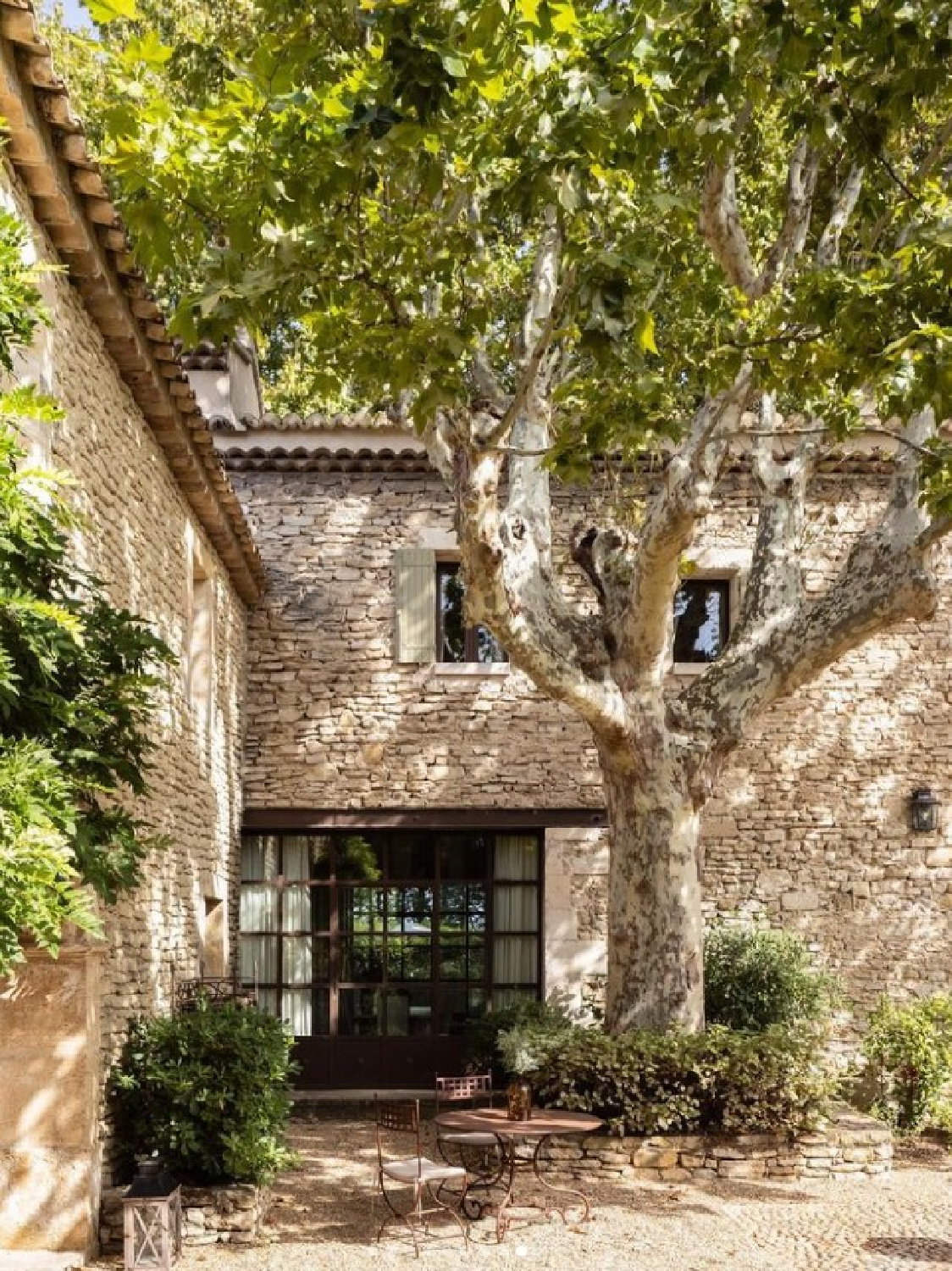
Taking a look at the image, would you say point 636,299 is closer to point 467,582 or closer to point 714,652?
point 467,582

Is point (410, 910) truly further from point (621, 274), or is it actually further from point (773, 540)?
point (621, 274)

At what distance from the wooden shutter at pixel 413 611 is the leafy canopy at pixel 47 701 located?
6.93 meters

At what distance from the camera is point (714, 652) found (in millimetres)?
13680

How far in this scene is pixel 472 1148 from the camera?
9.92 meters

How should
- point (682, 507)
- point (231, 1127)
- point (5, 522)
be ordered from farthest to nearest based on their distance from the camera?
point (682, 507), point (231, 1127), point (5, 522)

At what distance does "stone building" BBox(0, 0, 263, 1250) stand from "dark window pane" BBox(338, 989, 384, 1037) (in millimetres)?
3273

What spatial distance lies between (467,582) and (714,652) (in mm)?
4776

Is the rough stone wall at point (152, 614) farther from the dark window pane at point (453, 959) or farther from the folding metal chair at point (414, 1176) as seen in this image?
the dark window pane at point (453, 959)

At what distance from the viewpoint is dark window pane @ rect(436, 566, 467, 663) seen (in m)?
13.6

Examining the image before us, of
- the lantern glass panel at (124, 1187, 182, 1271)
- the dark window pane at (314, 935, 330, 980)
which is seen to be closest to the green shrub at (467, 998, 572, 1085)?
the dark window pane at (314, 935, 330, 980)

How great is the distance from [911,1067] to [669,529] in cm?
503

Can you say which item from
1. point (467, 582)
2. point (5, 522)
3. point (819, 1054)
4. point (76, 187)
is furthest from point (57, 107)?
point (819, 1054)

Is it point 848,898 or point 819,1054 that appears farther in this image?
point 848,898

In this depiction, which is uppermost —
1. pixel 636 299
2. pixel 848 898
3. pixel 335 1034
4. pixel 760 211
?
pixel 760 211
